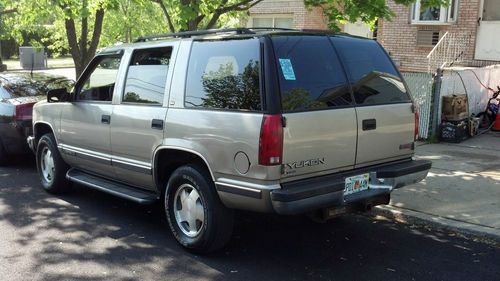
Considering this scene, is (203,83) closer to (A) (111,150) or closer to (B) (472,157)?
(A) (111,150)

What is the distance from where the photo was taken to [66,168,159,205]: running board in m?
5.23

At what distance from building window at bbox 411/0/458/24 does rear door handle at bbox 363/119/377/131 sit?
10897mm

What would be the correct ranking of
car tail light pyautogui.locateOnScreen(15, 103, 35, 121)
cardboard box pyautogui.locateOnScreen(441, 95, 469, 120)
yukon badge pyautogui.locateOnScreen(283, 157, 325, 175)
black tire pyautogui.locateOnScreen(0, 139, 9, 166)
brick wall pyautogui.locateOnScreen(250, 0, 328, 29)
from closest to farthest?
yukon badge pyautogui.locateOnScreen(283, 157, 325, 175) < car tail light pyautogui.locateOnScreen(15, 103, 35, 121) < black tire pyautogui.locateOnScreen(0, 139, 9, 166) < cardboard box pyautogui.locateOnScreen(441, 95, 469, 120) < brick wall pyautogui.locateOnScreen(250, 0, 328, 29)

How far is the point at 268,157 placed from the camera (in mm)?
4004

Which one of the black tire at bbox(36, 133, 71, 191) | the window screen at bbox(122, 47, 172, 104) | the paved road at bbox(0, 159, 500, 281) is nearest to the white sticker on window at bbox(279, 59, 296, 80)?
the window screen at bbox(122, 47, 172, 104)

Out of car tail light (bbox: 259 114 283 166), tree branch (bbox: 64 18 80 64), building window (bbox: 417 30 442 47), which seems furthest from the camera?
building window (bbox: 417 30 442 47)

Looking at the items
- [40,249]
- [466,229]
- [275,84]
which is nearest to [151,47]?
[275,84]

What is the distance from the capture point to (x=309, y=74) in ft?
14.4

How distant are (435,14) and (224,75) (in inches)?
489

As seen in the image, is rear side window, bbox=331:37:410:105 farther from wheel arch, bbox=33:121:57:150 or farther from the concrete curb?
wheel arch, bbox=33:121:57:150

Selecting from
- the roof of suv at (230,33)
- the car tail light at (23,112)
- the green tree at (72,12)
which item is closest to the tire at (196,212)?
the roof of suv at (230,33)

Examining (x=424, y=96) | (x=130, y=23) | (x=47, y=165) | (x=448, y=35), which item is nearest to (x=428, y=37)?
(x=448, y=35)

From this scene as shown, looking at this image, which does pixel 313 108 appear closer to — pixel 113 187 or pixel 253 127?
pixel 253 127

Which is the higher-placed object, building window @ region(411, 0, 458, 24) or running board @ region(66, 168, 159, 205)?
building window @ region(411, 0, 458, 24)
